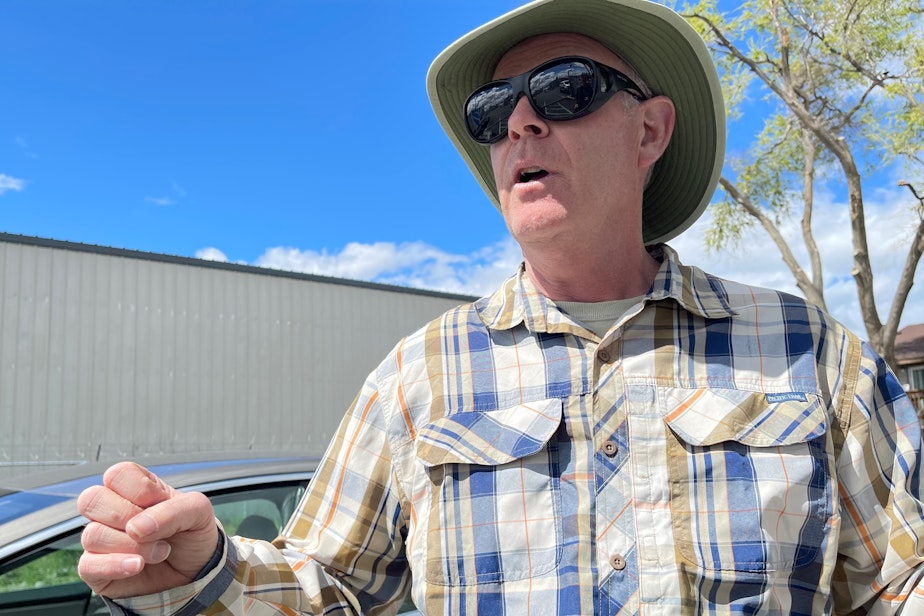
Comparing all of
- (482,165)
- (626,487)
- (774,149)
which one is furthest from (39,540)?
(774,149)

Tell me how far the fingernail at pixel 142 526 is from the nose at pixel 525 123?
106 centimetres

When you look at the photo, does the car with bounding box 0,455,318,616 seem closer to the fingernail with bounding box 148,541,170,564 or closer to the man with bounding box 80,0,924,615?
the man with bounding box 80,0,924,615

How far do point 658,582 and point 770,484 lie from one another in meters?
0.28

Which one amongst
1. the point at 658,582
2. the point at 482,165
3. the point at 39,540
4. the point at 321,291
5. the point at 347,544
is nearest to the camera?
the point at 658,582

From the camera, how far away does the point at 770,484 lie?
1.47m

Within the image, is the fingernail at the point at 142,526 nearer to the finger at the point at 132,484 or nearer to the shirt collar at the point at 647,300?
the finger at the point at 132,484

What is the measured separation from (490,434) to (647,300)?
45 centimetres

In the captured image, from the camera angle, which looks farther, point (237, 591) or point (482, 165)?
point (482, 165)

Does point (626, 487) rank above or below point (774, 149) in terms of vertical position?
below

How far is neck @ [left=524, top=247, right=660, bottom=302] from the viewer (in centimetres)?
173

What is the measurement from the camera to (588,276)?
1754 millimetres

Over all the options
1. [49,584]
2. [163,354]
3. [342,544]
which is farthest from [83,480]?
[163,354]

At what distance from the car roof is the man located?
54.7 inches

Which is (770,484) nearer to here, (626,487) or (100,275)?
(626,487)
